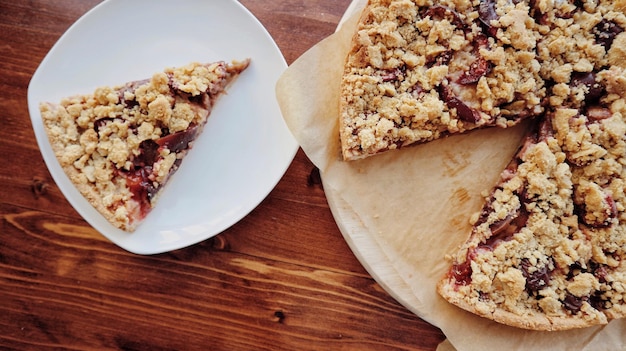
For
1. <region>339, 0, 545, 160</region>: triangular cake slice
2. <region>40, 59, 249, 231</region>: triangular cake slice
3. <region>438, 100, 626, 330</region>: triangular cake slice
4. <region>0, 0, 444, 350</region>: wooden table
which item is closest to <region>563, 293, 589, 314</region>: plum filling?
<region>438, 100, 626, 330</region>: triangular cake slice

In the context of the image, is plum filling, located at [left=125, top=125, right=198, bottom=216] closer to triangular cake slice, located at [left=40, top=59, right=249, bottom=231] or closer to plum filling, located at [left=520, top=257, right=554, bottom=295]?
triangular cake slice, located at [left=40, top=59, right=249, bottom=231]

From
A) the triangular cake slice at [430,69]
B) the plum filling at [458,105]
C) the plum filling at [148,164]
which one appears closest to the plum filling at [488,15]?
the triangular cake slice at [430,69]

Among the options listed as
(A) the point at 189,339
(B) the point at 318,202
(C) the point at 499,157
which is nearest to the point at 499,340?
(C) the point at 499,157

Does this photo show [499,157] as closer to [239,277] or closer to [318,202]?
[318,202]

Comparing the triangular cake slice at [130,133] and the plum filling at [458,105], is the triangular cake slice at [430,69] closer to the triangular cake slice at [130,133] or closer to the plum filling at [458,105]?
the plum filling at [458,105]

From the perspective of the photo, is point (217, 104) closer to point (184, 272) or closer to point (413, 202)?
point (184, 272)

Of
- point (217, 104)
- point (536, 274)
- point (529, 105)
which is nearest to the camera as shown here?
point (536, 274)

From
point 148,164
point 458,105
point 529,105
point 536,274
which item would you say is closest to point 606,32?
point 529,105
